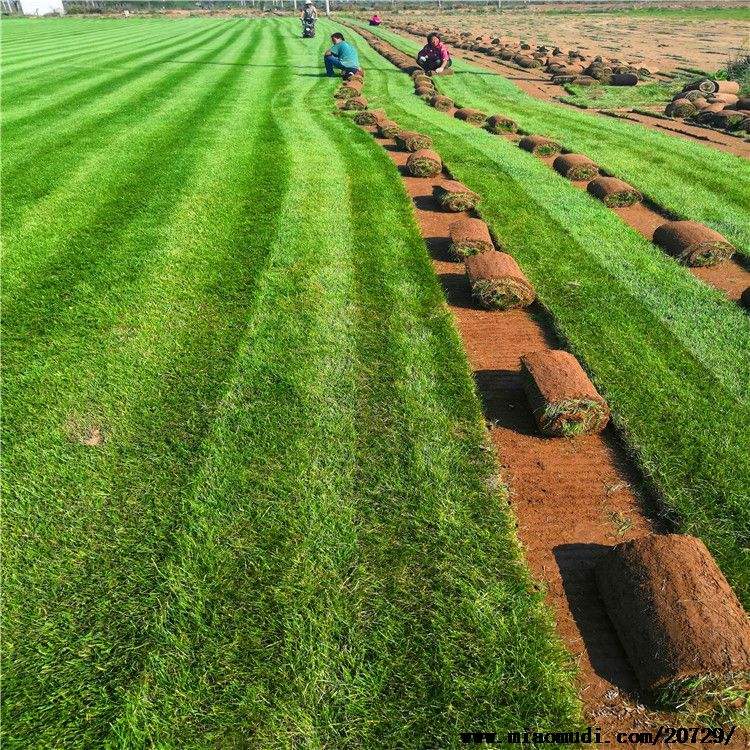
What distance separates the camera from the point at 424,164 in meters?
11.8

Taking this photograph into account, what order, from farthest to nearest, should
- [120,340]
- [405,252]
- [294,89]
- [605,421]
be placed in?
1. [294,89]
2. [405,252]
3. [120,340]
4. [605,421]

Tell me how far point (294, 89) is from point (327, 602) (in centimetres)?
2188

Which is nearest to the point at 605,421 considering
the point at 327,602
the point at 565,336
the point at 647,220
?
the point at 565,336

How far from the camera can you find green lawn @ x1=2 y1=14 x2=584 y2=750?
313 cm

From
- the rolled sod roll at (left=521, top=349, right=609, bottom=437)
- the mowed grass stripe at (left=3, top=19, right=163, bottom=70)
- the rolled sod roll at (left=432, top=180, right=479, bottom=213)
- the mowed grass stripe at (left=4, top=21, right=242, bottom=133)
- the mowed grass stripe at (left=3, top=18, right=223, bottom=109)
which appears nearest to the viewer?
the rolled sod roll at (left=521, top=349, right=609, bottom=437)

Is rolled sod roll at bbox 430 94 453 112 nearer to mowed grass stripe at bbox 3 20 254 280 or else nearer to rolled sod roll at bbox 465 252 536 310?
mowed grass stripe at bbox 3 20 254 280

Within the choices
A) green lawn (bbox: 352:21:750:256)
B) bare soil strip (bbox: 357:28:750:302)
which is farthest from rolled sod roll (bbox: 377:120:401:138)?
green lawn (bbox: 352:21:750:256)

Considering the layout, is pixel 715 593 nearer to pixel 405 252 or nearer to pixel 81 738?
pixel 81 738

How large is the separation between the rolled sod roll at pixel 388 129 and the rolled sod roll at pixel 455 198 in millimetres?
5264

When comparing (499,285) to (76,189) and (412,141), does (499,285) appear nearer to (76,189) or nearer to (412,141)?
(412,141)

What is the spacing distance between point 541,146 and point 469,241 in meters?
7.29

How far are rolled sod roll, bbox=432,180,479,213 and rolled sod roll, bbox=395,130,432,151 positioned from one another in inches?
147

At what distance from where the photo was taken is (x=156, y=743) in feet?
9.59

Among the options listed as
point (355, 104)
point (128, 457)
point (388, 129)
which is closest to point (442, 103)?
point (355, 104)
